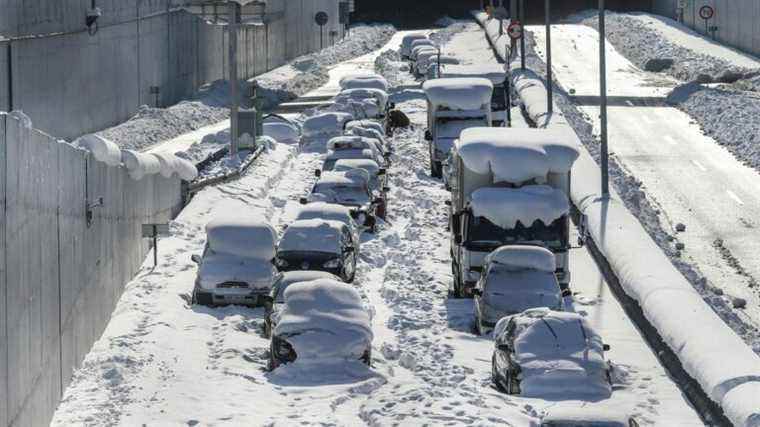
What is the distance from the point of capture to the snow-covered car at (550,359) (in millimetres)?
24484

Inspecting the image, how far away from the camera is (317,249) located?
34.3 meters

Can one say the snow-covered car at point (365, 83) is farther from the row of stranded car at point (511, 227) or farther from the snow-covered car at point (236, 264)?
the snow-covered car at point (236, 264)

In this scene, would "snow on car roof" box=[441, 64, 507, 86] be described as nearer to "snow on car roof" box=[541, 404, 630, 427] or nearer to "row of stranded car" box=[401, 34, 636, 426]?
"row of stranded car" box=[401, 34, 636, 426]

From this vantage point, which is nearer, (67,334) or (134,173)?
(67,334)

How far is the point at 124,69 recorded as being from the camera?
68.6m

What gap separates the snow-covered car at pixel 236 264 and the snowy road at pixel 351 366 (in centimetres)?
36

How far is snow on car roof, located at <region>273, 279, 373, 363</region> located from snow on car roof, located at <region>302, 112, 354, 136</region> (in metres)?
35.3

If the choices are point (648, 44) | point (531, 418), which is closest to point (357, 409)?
point (531, 418)

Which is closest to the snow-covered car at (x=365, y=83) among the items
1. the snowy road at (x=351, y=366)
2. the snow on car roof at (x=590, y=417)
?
the snowy road at (x=351, y=366)

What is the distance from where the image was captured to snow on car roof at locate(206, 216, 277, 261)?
33.8m

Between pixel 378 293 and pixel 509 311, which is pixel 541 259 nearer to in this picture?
pixel 509 311

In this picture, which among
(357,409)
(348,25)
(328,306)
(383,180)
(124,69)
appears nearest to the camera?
(357,409)

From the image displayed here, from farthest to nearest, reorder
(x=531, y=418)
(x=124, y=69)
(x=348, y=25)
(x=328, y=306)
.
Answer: (x=348, y=25), (x=124, y=69), (x=328, y=306), (x=531, y=418)

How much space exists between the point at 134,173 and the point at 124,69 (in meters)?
32.8
